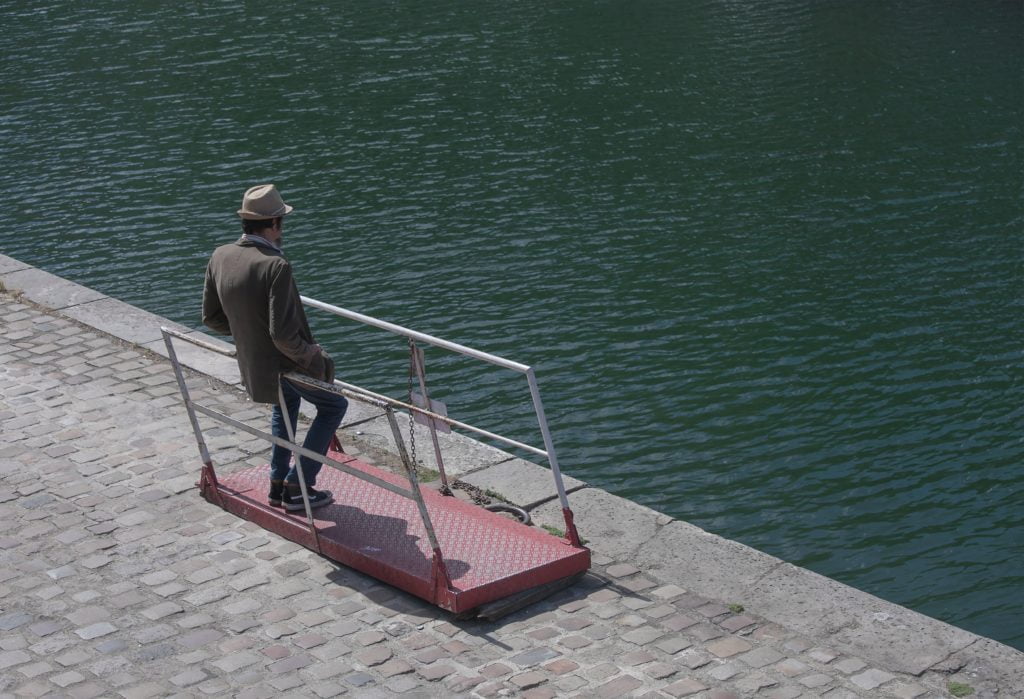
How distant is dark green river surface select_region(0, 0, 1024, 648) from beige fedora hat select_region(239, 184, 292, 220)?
413 cm

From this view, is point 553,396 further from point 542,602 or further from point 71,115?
point 71,115

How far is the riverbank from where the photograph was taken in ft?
21.9

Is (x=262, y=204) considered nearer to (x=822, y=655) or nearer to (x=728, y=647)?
(x=728, y=647)

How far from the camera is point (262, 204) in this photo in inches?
295

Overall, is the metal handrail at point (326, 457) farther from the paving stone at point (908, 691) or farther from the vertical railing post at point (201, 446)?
the paving stone at point (908, 691)

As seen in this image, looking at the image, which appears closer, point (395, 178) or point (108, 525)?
point (108, 525)

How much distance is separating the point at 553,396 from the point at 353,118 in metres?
11.3

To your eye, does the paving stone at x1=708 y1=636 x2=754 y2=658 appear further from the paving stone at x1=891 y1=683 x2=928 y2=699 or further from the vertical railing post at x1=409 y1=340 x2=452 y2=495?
the vertical railing post at x1=409 y1=340 x2=452 y2=495

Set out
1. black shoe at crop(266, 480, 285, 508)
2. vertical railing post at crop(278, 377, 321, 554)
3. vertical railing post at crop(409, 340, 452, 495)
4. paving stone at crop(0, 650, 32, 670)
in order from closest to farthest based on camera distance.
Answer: paving stone at crop(0, 650, 32, 670), vertical railing post at crop(278, 377, 321, 554), vertical railing post at crop(409, 340, 452, 495), black shoe at crop(266, 480, 285, 508)

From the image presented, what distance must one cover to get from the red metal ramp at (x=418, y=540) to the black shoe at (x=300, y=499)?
0.04 m

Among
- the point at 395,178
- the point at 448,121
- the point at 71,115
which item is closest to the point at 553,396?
the point at 395,178

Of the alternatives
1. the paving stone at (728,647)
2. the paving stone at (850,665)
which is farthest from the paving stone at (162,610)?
the paving stone at (850,665)

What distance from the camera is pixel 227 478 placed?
28.5ft

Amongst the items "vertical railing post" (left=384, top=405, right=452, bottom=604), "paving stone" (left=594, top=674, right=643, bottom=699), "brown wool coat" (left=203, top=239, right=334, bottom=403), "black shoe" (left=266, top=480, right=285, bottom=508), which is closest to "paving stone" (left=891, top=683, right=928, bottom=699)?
"paving stone" (left=594, top=674, right=643, bottom=699)
